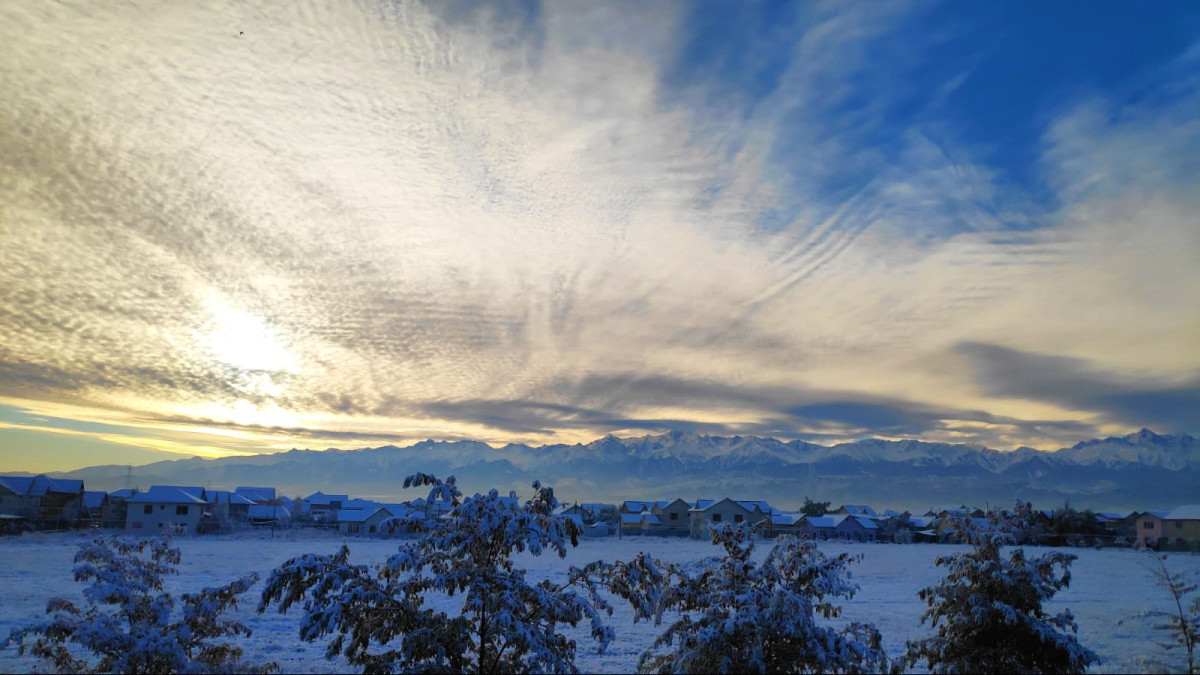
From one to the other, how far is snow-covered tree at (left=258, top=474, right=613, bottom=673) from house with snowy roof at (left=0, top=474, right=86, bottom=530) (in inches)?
3362

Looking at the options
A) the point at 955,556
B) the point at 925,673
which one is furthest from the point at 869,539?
the point at 955,556

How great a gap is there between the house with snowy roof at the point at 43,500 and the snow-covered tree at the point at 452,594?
85401 mm

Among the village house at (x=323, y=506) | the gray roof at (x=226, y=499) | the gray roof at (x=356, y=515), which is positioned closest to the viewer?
the gray roof at (x=356, y=515)

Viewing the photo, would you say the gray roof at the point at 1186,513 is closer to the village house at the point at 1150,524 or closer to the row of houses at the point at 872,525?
the row of houses at the point at 872,525

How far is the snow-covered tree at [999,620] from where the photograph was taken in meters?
12.1

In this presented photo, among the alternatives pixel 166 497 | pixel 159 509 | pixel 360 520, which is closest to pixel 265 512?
pixel 360 520

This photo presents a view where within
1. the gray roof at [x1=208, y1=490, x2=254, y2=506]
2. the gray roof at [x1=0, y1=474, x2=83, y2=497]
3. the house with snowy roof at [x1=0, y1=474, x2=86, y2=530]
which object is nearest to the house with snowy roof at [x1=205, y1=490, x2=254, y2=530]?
the gray roof at [x1=208, y1=490, x2=254, y2=506]

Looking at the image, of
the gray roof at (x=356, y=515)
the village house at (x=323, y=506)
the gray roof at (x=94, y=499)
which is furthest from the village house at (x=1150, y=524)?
the gray roof at (x=94, y=499)

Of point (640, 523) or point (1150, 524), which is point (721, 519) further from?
point (1150, 524)

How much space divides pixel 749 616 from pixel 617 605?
22.6 meters

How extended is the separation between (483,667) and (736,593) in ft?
12.5

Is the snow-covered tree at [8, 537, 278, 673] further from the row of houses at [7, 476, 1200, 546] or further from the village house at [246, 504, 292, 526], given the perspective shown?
the village house at [246, 504, 292, 526]

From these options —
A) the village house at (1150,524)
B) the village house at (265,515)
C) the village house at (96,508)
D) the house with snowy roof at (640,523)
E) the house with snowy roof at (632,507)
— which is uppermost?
the village house at (1150,524)

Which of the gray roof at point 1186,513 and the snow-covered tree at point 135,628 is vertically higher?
the gray roof at point 1186,513
